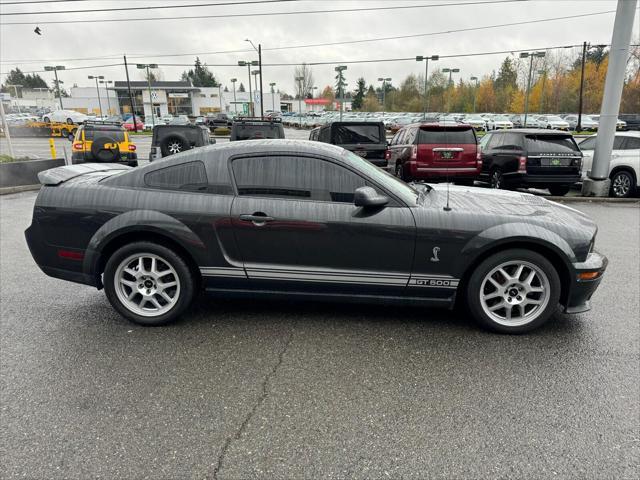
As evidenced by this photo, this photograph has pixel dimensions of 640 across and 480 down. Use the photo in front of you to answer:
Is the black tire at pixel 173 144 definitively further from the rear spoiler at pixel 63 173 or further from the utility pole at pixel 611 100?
the utility pole at pixel 611 100

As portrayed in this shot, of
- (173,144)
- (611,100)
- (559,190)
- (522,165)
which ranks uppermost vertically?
(611,100)

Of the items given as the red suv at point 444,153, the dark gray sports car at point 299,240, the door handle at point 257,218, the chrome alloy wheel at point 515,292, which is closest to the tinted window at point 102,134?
the red suv at point 444,153

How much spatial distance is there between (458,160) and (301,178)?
7313 millimetres

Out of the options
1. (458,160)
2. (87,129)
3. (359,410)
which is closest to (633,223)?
(458,160)

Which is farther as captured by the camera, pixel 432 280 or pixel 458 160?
pixel 458 160

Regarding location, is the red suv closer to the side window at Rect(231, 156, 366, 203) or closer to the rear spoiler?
the side window at Rect(231, 156, 366, 203)

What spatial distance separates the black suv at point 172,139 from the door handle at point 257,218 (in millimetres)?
8958

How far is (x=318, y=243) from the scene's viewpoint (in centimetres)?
344

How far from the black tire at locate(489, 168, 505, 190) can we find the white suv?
2483 mm

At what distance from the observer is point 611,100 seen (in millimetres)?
10148

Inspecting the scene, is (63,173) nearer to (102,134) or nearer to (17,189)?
(17,189)

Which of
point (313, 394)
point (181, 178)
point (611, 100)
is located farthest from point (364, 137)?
point (313, 394)

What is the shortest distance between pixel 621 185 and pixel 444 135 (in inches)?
188

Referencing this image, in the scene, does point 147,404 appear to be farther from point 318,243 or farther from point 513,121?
point 513,121
